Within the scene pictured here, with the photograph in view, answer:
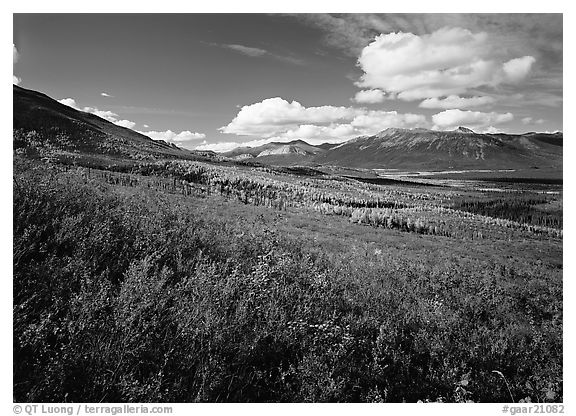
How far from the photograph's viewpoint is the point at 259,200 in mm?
23438

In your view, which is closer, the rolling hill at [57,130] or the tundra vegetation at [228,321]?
the tundra vegetation at [228,321]

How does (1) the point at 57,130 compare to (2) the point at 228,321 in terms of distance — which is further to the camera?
(1) the point at 57,130

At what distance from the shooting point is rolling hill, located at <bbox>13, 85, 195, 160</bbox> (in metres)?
6.82

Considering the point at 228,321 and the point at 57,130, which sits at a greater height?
the point at 57,130

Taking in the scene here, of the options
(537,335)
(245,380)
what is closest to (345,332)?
(245,380)

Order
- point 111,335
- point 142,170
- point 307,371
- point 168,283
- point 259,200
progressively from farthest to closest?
point 142,170 < point 259,200 < point 168,283 < point 307,371 < point 111,335

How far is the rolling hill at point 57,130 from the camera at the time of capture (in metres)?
6.82

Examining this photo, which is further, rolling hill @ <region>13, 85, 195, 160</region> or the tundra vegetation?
rolling hill @ <region>13, 85, 195, 160</region>

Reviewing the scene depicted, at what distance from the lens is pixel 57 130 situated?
18.8 m

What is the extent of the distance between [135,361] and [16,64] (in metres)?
6.23

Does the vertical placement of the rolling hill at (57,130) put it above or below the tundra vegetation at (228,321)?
above

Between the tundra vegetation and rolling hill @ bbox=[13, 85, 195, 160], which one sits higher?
rolling hill @ bbox=[13, 85, 195, 160]
